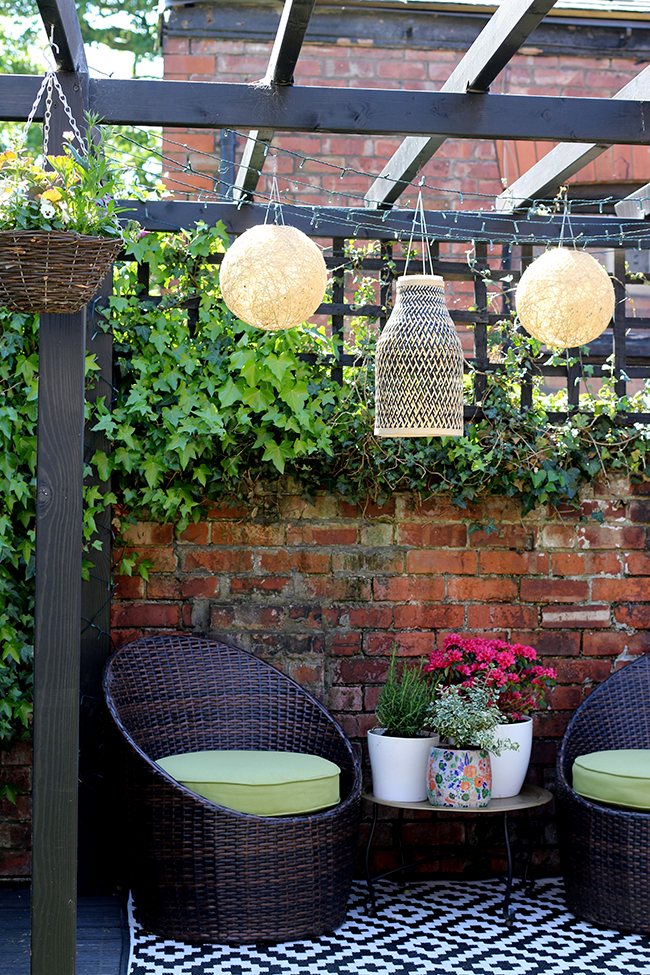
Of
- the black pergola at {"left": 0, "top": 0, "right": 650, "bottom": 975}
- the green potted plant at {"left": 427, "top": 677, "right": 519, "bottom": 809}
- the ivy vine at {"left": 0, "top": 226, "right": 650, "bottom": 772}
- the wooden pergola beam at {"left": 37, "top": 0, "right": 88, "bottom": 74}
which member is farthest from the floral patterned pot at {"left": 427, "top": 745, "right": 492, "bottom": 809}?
the wooden pergola beam at {"left": 37, "top": 0, "right": 88, "bottom": 74}

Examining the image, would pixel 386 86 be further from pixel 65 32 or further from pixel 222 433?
pixel 65 32

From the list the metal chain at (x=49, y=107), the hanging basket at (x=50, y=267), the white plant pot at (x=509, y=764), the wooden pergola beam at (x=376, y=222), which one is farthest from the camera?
the wooden pergola beam at (x=376, y=222)

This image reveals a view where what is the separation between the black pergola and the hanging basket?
111 mm

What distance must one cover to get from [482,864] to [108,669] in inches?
56.8

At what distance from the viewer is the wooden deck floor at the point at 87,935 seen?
241 centimetres

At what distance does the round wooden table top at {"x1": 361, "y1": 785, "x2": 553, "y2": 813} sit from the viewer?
8.93 feet

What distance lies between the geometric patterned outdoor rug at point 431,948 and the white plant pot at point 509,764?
0.36 m

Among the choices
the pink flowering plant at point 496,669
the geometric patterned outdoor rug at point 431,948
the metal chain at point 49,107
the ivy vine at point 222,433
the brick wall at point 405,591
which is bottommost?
the geometric patterned outdoor rug at point 431,948

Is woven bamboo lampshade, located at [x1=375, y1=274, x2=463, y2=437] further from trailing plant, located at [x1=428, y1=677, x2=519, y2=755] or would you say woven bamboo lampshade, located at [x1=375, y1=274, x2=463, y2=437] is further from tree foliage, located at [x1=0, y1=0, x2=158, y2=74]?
tree foliage, located at [x1=0, y1=0, x2=158, y2=74]

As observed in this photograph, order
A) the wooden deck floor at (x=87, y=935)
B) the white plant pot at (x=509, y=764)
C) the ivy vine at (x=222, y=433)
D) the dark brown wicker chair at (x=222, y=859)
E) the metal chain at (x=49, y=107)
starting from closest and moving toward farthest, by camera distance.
A: 1. the metal chain at (x=49, y=107)
2. the wooden deck floor at (x=87, y=935)
3. the dark brown wicker chair at (x=222, y=859)
4. the white plant pot at (x=509, y=764)
5. the ivy vine at (x=222, y=433)

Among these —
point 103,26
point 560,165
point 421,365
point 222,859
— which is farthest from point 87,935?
point 103,26

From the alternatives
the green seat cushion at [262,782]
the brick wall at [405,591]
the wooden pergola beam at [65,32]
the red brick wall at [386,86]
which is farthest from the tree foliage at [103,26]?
the green seat cushion at [262,782]

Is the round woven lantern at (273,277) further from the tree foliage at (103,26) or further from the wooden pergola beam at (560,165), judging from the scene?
the tree foliage at (103,26)

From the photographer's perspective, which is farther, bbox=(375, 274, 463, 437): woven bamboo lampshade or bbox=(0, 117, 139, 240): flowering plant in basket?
bbox=(375, 274, 463, 437): woven bamboo lampshade
